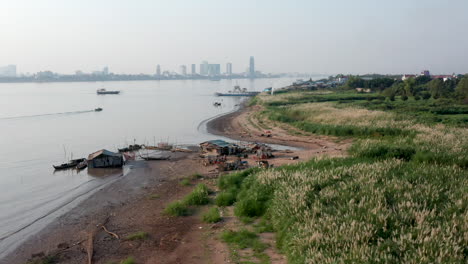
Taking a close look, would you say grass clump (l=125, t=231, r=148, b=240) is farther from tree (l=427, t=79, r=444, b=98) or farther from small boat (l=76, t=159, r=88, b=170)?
tree (l=427, t=79, r=444, b=98)

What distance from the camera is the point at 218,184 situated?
1770 cm

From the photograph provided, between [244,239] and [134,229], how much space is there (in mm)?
4688

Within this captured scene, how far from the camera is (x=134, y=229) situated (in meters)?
13.9

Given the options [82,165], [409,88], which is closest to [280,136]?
[82,165]

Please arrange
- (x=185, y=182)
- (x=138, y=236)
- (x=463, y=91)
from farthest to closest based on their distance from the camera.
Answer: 1. (x=463, y=91)
2. (x=185, y=182)
3. (x=138, y=236)

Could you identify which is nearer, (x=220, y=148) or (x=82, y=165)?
(x=82, y=165)

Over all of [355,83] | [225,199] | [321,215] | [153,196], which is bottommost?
[153,196]

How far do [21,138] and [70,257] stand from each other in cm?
3591

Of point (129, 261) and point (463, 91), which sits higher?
point (463, 91)

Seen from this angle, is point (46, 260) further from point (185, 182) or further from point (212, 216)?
point (185, 182)

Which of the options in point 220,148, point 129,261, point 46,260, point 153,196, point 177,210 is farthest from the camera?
point 220,148

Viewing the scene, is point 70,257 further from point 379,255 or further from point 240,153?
point 240,153

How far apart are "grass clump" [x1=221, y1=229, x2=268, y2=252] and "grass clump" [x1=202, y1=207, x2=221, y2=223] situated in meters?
1.37

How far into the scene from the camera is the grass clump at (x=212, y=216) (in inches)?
529
